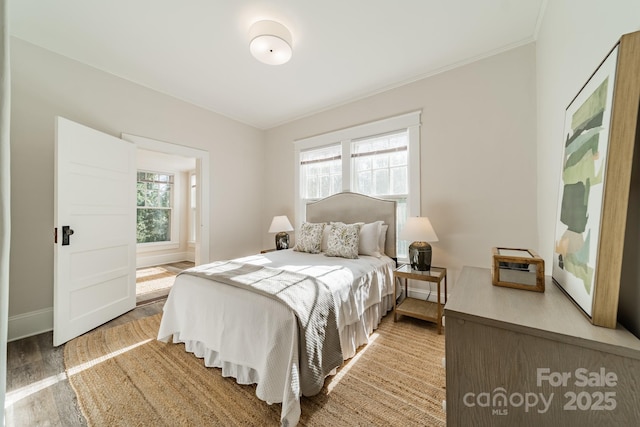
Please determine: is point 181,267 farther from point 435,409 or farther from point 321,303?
point 435,409

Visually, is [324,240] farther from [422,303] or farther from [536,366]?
[536,366]

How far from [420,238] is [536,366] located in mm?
1749

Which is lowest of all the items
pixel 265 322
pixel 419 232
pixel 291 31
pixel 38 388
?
pixel 38 388

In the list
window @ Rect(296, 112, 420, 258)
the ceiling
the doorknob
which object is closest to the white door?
the doorknob

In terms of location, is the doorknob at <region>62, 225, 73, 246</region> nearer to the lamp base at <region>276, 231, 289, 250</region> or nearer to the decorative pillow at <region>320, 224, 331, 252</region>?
the lamp base at <region>276, 231, 289, 250</region>

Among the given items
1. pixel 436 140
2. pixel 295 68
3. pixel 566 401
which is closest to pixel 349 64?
pixel 295 68

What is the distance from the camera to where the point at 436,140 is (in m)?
2.76

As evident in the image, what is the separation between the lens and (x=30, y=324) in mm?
2236

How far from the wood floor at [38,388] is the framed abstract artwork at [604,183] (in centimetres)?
244

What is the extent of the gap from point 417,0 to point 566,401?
8.09ft

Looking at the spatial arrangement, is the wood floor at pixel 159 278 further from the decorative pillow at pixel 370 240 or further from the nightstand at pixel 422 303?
the nightstand at pixel 422 303

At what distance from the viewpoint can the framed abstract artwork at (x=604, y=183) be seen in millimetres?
682

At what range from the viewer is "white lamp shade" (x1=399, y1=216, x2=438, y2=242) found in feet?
7.90

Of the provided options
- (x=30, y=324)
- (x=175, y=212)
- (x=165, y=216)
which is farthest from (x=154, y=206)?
(x=30, y=324)
